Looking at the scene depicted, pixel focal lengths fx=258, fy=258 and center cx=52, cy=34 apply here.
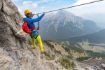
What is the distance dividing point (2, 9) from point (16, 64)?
876cm

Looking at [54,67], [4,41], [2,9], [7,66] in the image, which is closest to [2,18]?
[2,9]

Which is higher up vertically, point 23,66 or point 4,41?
point 4,41

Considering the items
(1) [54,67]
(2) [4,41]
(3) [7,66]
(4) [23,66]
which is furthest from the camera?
(1) [54,67]

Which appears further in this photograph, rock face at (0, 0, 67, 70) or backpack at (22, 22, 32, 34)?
rock face at (0, 0, 67, 70)

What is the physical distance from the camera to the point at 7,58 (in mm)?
27203

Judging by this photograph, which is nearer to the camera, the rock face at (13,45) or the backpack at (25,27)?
the backpack at (25,27)

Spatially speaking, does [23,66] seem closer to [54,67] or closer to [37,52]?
[37,52]

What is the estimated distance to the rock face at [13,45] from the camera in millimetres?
27906

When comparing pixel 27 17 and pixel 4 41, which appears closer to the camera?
pixel 27 17

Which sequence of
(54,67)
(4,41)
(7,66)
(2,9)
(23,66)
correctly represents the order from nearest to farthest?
(7,66) < (23,66) < (4,41) < (2,9) < (54,67)

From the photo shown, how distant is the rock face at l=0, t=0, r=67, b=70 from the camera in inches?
1099

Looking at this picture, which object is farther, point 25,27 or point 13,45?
point 13,45

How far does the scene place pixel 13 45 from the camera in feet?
102

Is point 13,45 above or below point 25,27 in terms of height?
below
